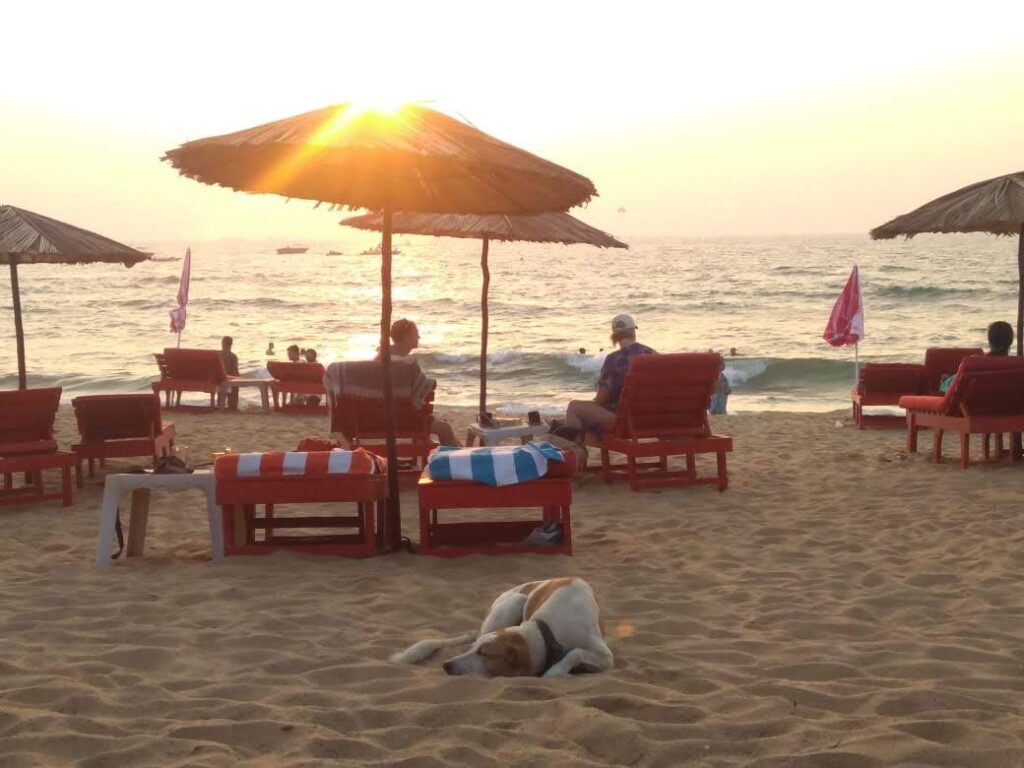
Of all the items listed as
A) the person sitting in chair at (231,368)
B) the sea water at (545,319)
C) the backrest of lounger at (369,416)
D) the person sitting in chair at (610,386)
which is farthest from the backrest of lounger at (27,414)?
the person sitting in chair at (231,368)

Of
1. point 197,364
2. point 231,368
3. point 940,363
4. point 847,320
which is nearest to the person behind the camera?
point 940,363

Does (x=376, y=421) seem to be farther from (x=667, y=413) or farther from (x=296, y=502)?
(x=296, y=502)

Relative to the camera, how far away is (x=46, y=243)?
27.5ft

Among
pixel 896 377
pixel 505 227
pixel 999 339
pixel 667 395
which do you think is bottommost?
pixel 896 377

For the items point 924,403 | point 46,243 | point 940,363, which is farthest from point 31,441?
point 940,363

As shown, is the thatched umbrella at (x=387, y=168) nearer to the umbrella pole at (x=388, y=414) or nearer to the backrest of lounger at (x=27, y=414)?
the umbrella pole at (x=388, y=414)

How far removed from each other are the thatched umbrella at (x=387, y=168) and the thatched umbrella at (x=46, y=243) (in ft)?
9.72

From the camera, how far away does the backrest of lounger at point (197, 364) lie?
1362 cm

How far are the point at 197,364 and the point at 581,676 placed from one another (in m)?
11.0

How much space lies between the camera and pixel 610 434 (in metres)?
7.89

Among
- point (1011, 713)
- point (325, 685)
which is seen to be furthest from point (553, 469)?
point (1011, 713)

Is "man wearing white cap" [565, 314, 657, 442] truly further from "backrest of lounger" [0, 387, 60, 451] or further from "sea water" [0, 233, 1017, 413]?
"backrest of lounger" [0, 387, 60, 451]

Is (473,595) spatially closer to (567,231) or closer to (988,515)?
(988,515)

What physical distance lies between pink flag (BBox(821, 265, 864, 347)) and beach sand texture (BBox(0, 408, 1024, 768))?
653cm
